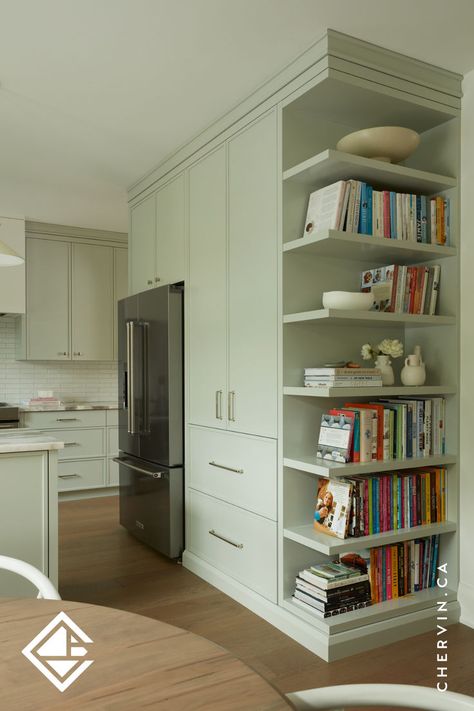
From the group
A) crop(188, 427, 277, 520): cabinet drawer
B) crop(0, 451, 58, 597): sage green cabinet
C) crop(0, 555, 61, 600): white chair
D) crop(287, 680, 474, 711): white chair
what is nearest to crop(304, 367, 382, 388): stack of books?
crop(188, 427, 277, 520): cabinet drawer

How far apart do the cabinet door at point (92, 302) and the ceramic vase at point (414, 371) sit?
3.75 metres

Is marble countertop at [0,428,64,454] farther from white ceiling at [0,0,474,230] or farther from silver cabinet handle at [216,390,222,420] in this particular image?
white ceiling at [0,0,474,230]

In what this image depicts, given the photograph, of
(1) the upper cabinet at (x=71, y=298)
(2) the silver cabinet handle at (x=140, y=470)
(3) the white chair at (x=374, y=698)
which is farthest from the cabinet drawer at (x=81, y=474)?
(3) the white chair at (x=374, y=698)

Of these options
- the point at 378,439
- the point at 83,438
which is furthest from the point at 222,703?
the point at 83,438

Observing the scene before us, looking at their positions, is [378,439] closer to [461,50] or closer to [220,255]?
[220,255]

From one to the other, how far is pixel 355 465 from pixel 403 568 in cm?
64

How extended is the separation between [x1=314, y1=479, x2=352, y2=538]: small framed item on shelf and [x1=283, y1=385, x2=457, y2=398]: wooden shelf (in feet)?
1.32

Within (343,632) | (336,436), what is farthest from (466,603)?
(336,436)

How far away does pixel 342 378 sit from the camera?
103 inches

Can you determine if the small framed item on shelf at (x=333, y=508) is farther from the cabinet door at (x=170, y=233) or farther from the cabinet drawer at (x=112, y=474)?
the cabinet drawer at (x=112, y=474)

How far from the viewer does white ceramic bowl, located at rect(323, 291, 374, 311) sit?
2.65m

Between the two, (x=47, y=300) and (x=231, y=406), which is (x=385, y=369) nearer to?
(x=231, y=406)

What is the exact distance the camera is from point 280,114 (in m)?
2.79

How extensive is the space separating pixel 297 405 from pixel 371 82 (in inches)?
58.1
